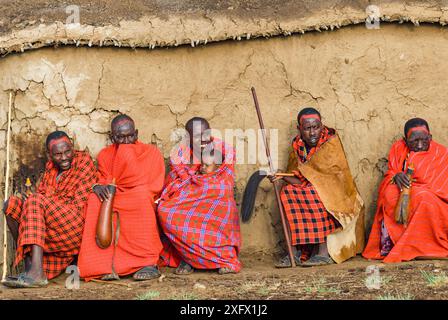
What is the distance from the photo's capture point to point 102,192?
8.89 metres

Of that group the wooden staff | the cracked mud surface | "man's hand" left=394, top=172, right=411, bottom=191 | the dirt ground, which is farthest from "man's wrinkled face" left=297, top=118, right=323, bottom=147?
the dirt ground

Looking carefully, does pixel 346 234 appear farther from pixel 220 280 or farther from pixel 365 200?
pixel 220 280

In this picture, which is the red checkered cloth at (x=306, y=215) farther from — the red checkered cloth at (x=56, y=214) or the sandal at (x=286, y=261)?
the red checkered cloth at (x=56, y=214)

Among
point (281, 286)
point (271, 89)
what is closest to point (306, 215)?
point (281, 286)

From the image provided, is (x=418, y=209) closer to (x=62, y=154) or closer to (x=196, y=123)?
(x=196, y=123)

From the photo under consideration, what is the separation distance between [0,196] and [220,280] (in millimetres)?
2427

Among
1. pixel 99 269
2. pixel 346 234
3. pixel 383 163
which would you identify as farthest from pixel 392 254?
pixel 99 269

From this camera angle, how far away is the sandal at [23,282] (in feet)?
27.7

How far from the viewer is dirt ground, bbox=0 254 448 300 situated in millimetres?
7625

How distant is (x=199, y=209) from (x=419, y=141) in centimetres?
209

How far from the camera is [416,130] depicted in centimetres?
905

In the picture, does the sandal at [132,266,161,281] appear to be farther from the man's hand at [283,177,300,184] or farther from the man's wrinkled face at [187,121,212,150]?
the man's hand at [283,177,300,184]

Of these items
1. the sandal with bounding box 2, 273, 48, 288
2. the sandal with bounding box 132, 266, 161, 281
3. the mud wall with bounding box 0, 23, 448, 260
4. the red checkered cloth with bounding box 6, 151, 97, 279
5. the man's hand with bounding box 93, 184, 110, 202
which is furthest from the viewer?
the mud wall with bounding box 0, 23, 448, 260

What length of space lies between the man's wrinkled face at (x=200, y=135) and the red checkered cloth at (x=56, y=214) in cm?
96
